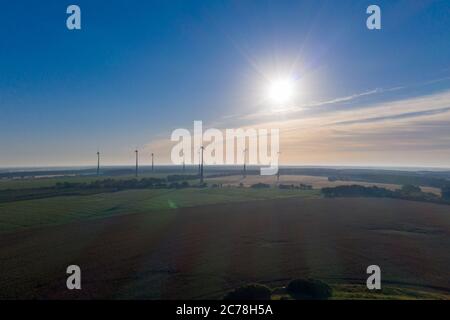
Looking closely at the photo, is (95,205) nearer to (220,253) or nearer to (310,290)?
(220,253)

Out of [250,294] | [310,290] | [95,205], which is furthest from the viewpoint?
[95,205]

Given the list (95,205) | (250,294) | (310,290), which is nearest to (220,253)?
(250,294)

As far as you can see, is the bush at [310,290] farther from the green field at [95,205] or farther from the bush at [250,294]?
the green field at [95,205]

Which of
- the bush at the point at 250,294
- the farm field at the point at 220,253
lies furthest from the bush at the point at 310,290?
the bush at the point at 250,294
